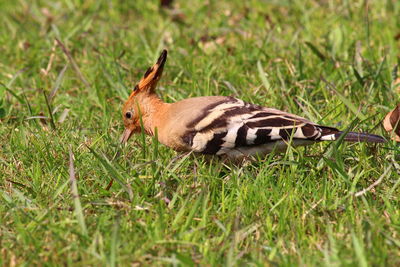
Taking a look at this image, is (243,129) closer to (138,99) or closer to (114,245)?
(138,99)

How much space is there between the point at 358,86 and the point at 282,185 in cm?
144

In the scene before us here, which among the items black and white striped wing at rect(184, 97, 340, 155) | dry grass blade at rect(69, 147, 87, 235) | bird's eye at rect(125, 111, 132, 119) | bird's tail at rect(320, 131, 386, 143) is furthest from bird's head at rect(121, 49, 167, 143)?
bird's tail at rect(320, 131, 386, 143)

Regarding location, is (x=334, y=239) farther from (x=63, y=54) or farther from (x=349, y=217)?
(x=63, y=54)

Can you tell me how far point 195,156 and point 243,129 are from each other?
286mm

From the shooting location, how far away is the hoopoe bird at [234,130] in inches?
131

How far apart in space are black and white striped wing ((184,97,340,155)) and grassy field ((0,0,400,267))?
0.10 metres

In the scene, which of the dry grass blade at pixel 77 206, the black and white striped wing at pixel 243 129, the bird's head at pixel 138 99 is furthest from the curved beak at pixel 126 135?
the dry grass blade at pixel 77 206

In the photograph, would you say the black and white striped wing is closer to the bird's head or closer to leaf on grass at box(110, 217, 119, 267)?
the bird's head

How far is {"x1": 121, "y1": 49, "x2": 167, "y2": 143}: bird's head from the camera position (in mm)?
3752

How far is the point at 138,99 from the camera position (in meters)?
3.80

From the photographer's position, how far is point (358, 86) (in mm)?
4352

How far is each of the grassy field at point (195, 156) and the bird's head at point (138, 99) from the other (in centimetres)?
10

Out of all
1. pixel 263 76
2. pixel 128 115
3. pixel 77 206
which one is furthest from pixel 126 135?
pixel 263 76

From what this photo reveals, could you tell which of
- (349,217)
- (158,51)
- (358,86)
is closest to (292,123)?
(349,217)
